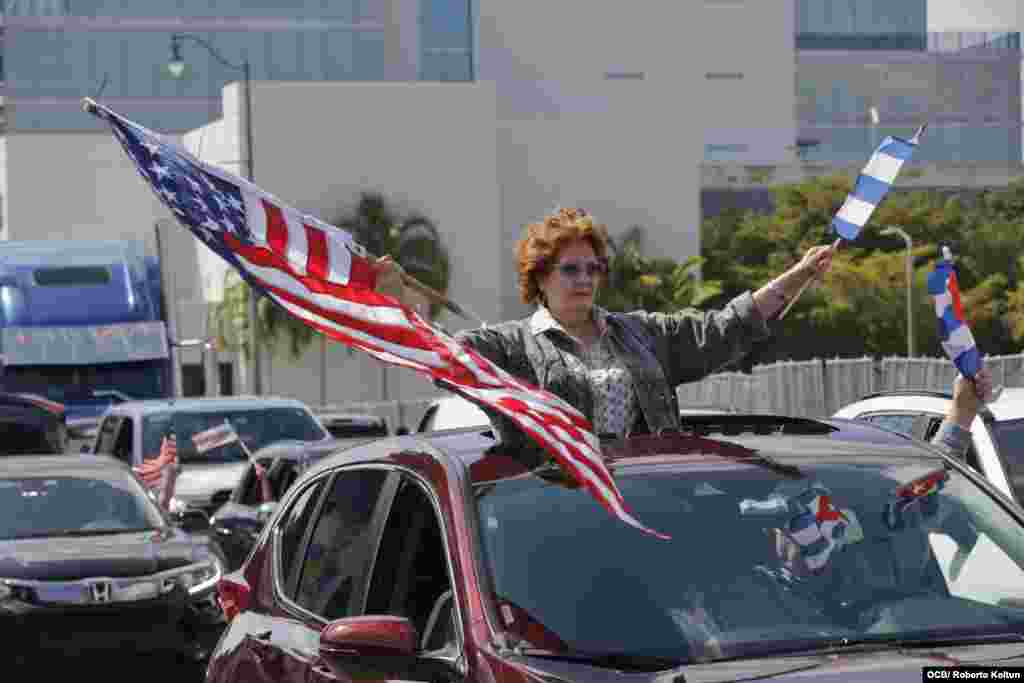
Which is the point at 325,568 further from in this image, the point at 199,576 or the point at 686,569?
the point at 199,576

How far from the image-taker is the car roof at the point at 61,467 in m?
14.3

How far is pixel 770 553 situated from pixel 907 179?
313ft

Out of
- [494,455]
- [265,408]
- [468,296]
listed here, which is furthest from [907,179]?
[494,455]

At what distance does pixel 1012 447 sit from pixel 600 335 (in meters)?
3.23

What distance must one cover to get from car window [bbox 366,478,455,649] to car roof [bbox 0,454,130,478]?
886 centimetres

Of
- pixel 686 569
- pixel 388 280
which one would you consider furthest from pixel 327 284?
pixel 686 569

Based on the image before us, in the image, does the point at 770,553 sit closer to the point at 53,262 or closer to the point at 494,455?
the point at 494,455

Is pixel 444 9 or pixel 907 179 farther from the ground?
pixel 444 9

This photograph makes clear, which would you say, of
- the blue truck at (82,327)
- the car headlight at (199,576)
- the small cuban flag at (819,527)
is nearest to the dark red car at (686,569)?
the small cuban flag at (819,527)

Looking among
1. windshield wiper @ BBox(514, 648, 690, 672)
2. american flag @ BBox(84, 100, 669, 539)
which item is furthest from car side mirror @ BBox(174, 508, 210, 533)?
windshield wiper @ BBox(514, 648, 690, 672)

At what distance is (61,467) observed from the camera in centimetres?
1455

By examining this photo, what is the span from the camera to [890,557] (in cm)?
532

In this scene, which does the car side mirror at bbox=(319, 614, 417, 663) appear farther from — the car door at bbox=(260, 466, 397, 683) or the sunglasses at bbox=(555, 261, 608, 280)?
the sunglasses at bbox=(555, 261, 608, 280)

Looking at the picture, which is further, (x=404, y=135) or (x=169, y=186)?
(x=404, y=135)
